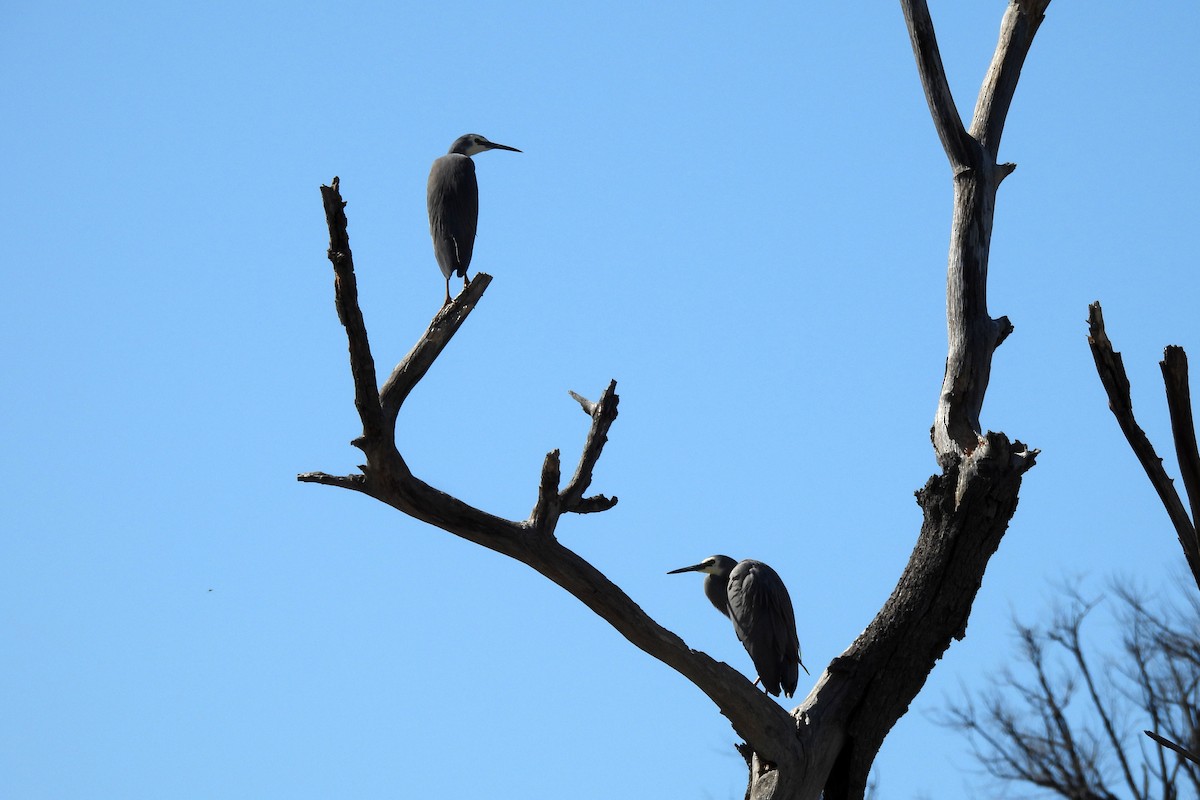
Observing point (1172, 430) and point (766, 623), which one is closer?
point (1172, 430)

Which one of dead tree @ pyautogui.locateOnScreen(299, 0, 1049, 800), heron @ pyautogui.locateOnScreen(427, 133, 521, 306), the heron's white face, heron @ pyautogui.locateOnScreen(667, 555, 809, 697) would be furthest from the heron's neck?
the heron's white face

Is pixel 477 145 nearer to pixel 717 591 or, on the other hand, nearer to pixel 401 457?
pixel 717 591

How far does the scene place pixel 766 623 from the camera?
7.81 meters

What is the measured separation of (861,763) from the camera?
5.77 metres

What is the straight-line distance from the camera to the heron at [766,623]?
7762mm

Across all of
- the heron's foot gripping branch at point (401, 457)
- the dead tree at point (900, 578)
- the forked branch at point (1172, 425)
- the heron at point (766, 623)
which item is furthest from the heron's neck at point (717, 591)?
the forked branch at point (1172, 425)

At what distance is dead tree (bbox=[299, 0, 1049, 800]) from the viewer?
5449 millimetres

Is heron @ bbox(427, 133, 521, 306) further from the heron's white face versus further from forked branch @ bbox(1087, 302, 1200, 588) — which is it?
forked branch @ bbox(1087, 302, 1200, 588)

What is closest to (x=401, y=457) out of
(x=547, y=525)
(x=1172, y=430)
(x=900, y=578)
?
(x=547, y=525)

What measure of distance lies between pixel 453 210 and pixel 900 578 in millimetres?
4389

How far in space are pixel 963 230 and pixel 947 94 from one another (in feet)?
1.95

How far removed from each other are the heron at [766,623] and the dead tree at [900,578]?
6.30 feet

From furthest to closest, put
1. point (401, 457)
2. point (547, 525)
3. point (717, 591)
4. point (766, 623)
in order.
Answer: point (717, 591) < point (766, 623) < point (547, 525) < point (401, 457)

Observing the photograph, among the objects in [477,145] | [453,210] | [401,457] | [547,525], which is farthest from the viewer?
[477,145]
